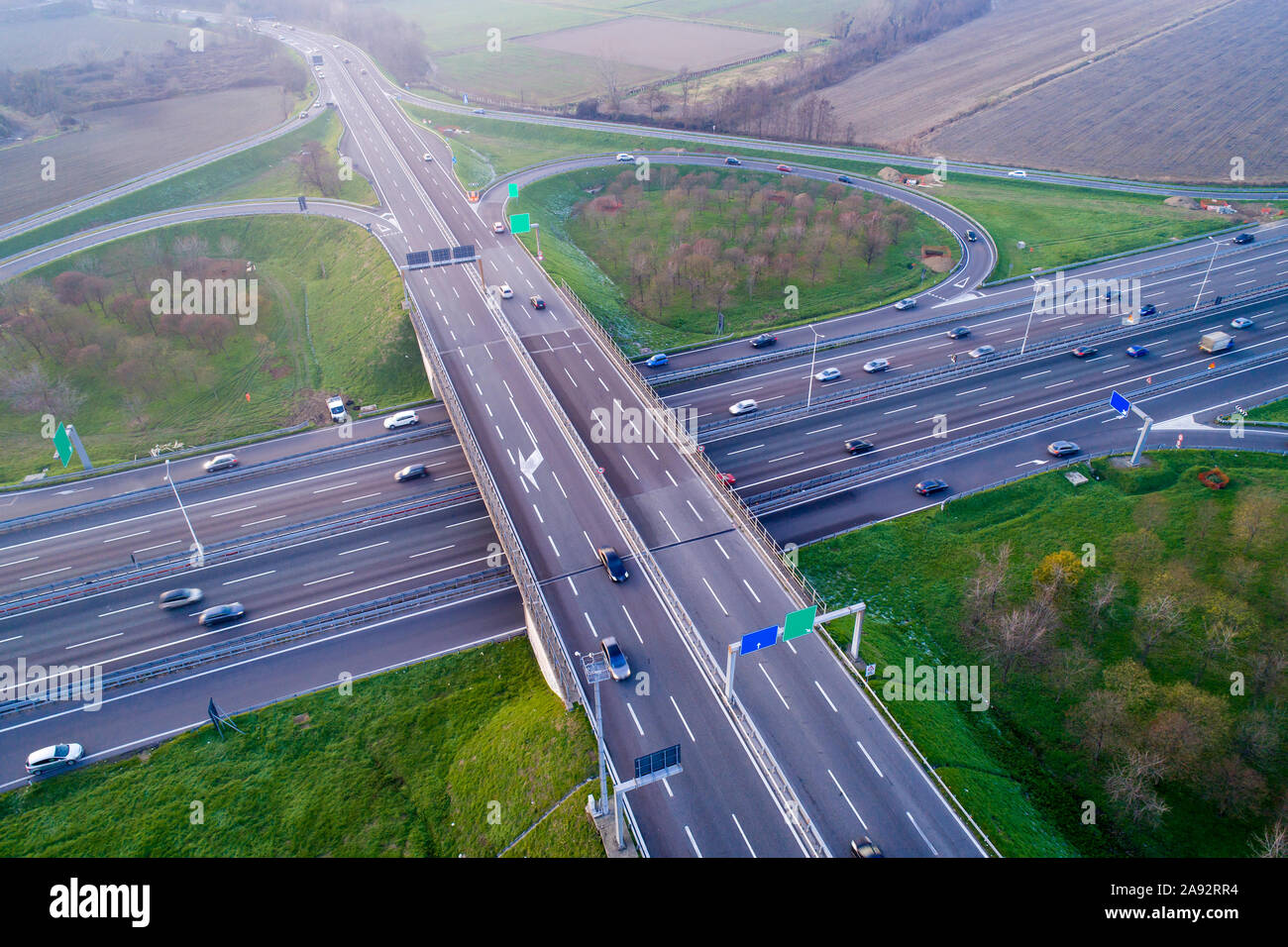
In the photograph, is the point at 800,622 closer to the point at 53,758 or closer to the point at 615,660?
the point at 615,660

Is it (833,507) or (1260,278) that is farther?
(1260,278)

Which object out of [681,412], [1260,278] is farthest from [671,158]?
[1260,278]

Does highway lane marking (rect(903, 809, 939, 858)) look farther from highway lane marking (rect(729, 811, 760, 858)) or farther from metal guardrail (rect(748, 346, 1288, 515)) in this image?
metal guardrail (rect(748, 346, 1288, 515))

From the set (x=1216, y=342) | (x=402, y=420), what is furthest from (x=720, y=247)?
(x=1216, y=342)

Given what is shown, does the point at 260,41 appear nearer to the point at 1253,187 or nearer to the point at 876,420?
the point at 876,420

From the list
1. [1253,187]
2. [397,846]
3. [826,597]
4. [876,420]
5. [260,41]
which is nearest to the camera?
[397,846]
